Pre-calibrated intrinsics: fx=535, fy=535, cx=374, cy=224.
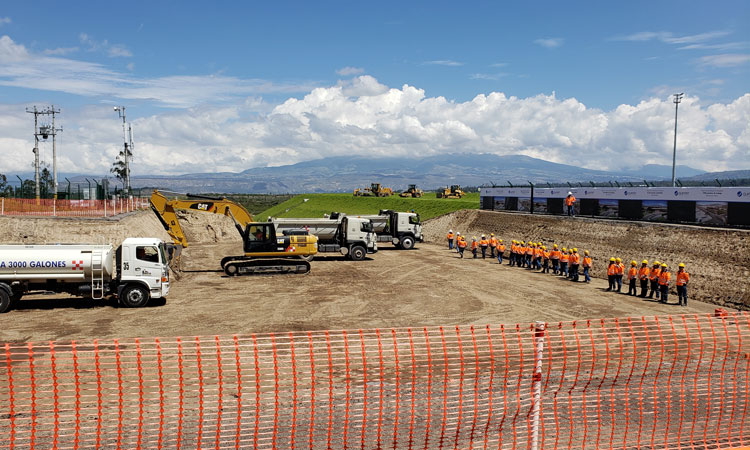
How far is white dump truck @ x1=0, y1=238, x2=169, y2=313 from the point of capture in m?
17.1

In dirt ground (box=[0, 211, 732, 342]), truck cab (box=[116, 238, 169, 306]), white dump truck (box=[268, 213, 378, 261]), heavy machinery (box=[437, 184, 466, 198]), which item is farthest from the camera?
heavy machinery (box=[437, 184, 466, 198])

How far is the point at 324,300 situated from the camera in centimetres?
2064

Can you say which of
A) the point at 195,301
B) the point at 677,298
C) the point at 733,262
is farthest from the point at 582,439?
the point at 733,262

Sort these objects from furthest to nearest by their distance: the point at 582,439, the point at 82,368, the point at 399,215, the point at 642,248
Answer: the point at 399,215 → the point at 642,248 → the point at 82,368 → the point at 582,439

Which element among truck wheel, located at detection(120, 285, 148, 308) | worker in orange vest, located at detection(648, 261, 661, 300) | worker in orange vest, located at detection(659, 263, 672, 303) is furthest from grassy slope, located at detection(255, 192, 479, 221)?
truck wheel, located at detection(120, 285, 148, 308)

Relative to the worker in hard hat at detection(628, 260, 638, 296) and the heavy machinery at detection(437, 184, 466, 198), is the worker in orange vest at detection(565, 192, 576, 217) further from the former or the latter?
the heavy machinery at detection(437, 184, 466, 198)

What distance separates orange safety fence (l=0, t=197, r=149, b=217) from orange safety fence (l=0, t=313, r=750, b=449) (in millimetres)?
22754

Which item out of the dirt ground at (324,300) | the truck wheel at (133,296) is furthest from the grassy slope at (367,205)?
Answer: the truck wheel at (133,296)

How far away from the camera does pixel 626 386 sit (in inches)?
449

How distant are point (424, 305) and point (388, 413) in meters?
10.3

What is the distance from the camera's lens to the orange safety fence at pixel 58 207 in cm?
3222

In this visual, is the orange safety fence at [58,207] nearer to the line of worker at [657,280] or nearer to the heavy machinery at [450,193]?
the line of worker at [657,280]

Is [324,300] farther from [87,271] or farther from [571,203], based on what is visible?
[571,203]

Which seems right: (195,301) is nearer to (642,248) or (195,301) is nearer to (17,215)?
(17,215)
